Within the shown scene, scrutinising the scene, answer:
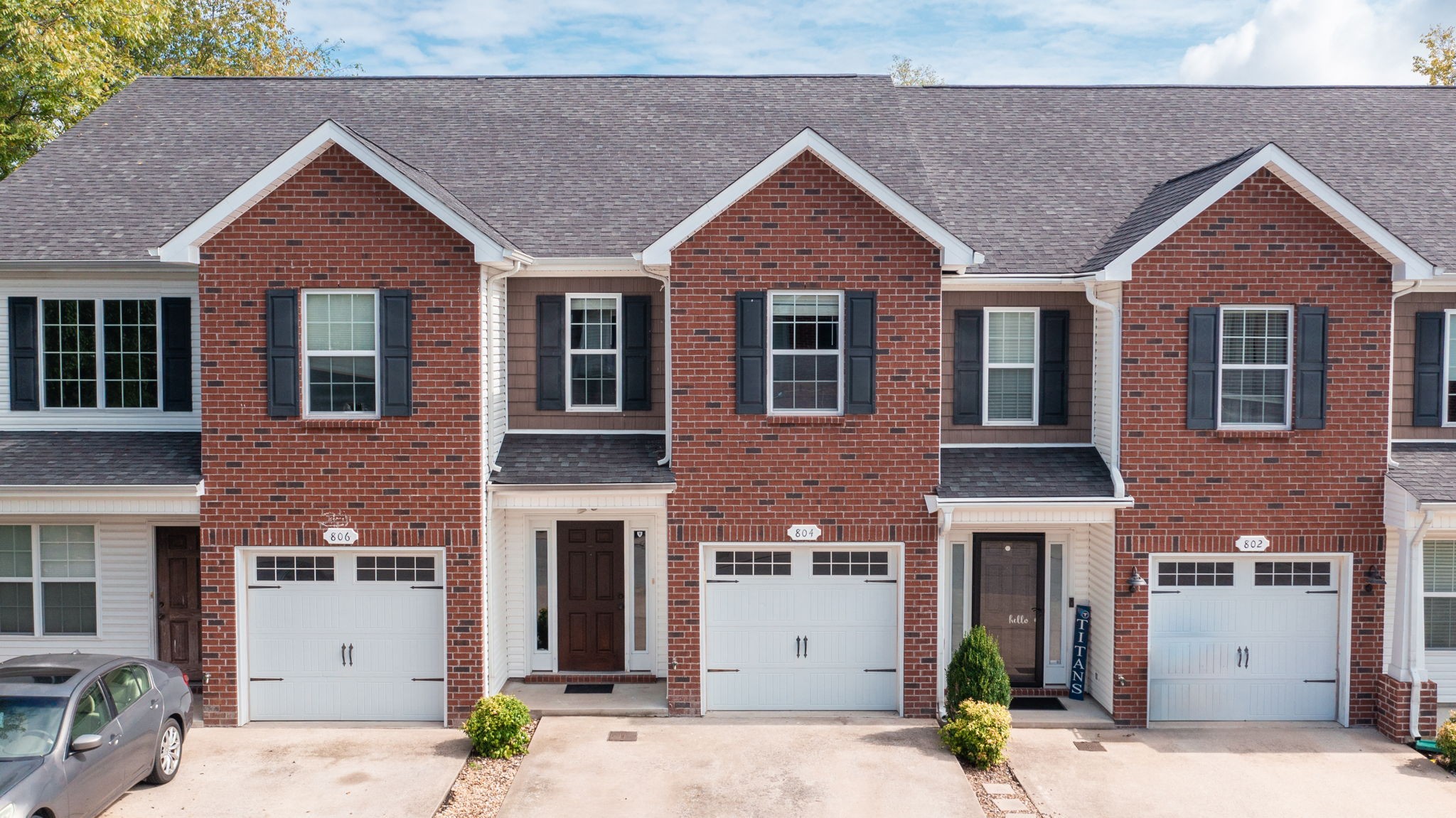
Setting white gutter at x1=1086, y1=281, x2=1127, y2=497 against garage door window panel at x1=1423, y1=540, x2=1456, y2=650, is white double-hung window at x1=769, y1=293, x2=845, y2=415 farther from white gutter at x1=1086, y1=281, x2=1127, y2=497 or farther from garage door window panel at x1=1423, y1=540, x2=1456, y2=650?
garage door window panel at x1=1423, y1=540, x2=1456, y2=650

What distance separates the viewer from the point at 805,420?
12.6m

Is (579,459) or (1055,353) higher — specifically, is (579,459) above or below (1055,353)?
below

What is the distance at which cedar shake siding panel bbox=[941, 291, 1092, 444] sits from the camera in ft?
44.7

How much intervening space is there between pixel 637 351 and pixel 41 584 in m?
8.31

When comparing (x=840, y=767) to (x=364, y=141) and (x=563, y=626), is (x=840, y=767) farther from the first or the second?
(x=364, y=141)

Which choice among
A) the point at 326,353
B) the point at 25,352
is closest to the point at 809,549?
the point at 326,353

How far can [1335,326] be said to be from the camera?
41.3 ft

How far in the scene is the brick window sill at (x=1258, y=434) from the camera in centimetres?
1259

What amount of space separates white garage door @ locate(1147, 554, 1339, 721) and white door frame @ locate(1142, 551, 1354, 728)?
0.15ft

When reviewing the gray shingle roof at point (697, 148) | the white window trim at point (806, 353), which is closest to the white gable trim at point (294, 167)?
the gray shingle roof at point (697, 148)

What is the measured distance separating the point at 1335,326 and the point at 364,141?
11.8 metres

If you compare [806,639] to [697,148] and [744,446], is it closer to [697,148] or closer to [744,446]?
[744,446]

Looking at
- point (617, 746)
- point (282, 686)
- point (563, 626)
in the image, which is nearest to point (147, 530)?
point (282, 686)

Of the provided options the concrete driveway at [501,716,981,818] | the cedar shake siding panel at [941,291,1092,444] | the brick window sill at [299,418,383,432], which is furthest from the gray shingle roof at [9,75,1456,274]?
the concrete driveway at [501,716,981,818]
